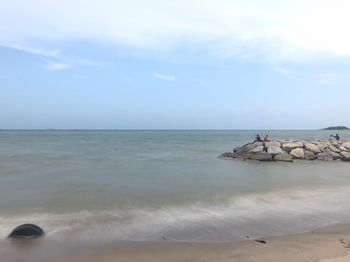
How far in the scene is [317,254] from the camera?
6.36 meters

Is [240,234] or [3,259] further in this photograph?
[240,234]

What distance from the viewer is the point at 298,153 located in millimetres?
26609

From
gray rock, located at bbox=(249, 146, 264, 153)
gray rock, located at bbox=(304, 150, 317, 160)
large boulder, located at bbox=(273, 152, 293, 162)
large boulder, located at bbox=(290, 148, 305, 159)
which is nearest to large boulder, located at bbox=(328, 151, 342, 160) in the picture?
gray rock, located at bbox=(304, 150, 317, 160)

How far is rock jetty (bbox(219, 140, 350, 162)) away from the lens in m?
25.9

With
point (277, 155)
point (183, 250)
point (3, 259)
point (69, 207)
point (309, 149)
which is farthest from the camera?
point (309, 149)

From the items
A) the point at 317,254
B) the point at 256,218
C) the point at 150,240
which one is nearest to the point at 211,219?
the point at 256,218

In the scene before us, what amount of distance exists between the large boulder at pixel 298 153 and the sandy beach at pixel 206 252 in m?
19.6

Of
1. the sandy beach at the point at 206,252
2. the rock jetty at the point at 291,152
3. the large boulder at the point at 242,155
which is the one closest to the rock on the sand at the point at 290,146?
the rock jetty at the point at 291,152

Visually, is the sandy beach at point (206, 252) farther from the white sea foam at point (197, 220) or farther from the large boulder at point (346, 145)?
the large boulder at point (346, 145)

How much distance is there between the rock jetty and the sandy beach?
18.7 meters

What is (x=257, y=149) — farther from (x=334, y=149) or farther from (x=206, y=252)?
(x=206, y=252)

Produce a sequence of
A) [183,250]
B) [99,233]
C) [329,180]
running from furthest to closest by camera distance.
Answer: [329,180]
[99,233]
[183,250]

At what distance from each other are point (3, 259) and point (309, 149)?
23.9 m

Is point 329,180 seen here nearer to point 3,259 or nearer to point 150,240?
point 150,240
